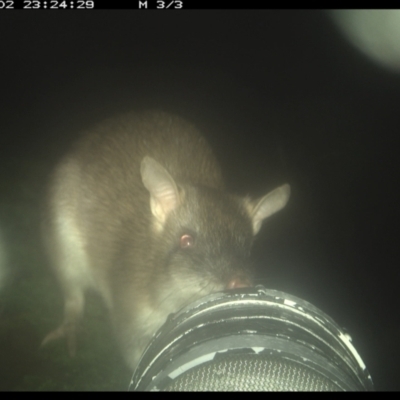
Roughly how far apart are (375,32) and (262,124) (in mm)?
757

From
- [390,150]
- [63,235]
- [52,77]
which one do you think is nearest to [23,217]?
[63,235]

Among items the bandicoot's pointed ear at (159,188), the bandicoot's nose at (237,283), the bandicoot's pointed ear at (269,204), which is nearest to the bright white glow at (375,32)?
the bandicoot's pointed ear at (269,204)

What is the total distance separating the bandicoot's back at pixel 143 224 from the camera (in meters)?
1.36

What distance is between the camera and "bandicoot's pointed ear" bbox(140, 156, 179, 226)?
1.34 m

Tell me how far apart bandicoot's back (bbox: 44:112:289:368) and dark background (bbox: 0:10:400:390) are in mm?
353

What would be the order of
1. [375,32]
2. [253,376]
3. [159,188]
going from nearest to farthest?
[253,376]
[159,188]
[375,32]

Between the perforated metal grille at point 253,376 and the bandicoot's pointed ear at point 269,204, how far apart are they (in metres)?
0.78

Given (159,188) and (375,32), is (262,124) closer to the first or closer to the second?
(375,32)

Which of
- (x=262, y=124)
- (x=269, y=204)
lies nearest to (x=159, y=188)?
(x=269, y=204)

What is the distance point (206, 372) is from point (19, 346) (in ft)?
4.23

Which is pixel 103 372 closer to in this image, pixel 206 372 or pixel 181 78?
pixel 206 372

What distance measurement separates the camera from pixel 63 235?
1.75 m

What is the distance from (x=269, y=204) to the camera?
4.88ft

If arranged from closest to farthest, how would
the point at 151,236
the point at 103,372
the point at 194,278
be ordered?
the point at 194,278, the point at 151,236, the point at 103,372
